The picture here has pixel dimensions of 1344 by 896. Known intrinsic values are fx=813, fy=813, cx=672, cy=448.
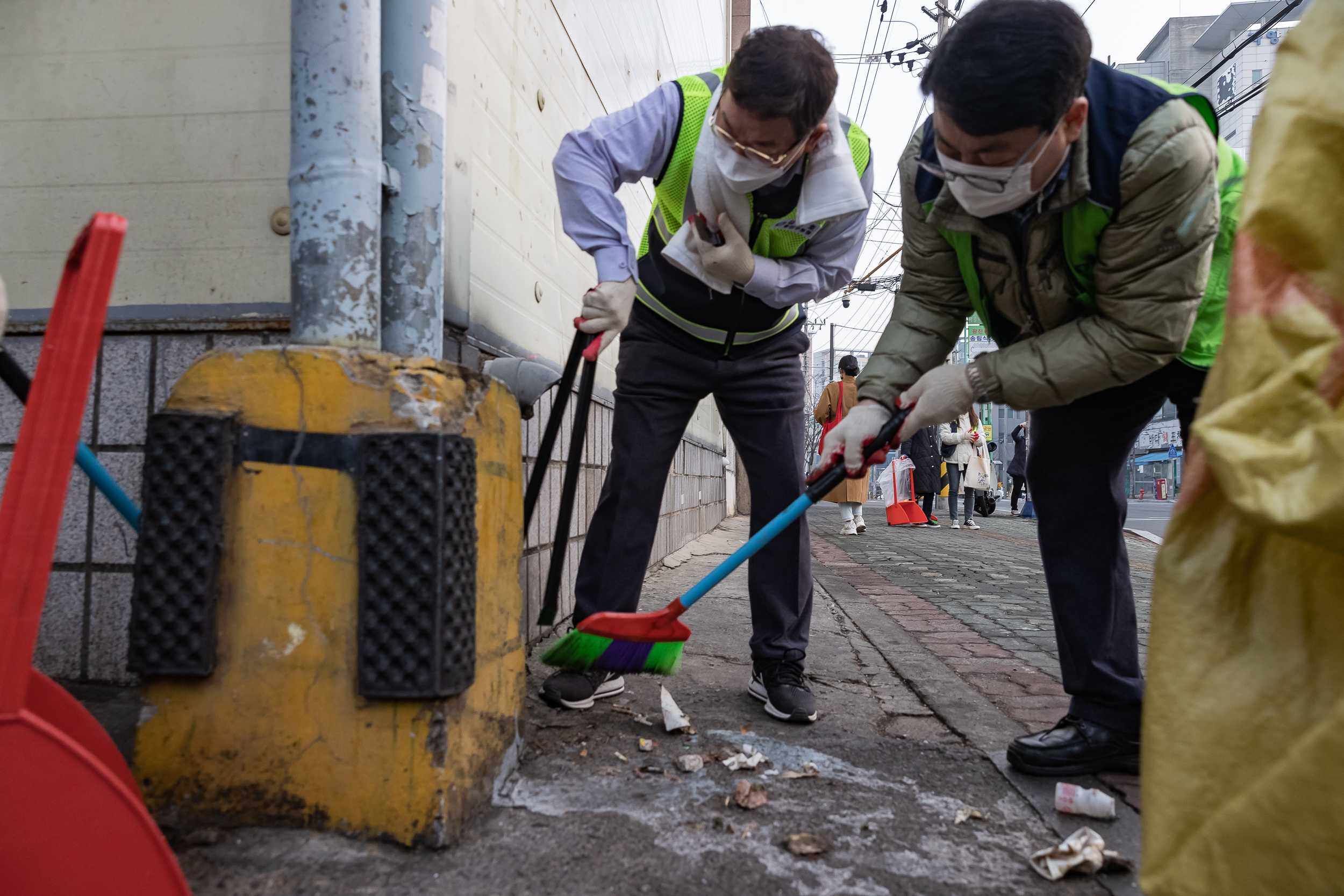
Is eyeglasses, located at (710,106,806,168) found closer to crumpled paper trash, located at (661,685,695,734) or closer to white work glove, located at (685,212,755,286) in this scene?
white work glove, located at (685,212,755,286)

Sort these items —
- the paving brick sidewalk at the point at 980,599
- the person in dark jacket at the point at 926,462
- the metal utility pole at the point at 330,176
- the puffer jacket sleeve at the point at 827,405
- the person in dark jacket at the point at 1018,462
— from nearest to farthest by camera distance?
the metal utility pole at the point at 330,176
the paving brick sidewalk at the point at 980,599
the puffer jacket sleeve at the point at 827,405
the person in dark jacket at the point at 926,462
the person in dark jacket at the point at 1018,462

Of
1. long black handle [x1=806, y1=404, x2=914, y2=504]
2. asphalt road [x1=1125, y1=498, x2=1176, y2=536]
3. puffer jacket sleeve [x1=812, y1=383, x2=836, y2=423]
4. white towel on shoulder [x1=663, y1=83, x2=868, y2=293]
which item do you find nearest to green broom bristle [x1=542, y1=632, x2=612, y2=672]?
long black handle [x1=806, y1=404, x2=914, y2=504]

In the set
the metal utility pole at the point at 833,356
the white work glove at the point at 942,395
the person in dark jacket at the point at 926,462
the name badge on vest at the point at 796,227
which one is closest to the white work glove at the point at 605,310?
the name badge on vest at the point at 796,227

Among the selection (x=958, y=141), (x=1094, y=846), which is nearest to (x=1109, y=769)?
(x=1094, y=846)

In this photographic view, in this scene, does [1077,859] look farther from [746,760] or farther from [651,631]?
[651,631]

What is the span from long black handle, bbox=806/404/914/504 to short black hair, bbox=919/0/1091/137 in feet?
2.06

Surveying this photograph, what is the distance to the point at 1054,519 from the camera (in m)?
1.88

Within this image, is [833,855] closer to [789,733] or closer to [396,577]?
[789,733]

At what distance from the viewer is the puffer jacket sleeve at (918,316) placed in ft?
6.20

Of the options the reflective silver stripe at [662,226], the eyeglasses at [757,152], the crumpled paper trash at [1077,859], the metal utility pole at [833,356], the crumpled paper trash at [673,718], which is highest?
the metal utility pole at [833,356]

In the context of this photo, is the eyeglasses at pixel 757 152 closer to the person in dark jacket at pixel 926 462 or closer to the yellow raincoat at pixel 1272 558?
the yellow raincoat at pixel 1272 558

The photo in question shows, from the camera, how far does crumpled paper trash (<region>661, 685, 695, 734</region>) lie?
6.41 feet

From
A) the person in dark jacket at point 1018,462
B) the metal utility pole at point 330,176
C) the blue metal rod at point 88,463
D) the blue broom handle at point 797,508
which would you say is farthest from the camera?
the person in dark jacket at point 1018,462

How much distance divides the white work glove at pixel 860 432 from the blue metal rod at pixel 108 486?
1.39 meters
